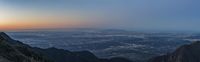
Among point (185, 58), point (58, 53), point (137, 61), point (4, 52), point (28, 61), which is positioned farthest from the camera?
point (137, 61)

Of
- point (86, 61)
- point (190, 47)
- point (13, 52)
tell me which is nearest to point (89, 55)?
point (86, 61)

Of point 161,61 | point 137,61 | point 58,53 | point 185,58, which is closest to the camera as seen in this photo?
point 185,58

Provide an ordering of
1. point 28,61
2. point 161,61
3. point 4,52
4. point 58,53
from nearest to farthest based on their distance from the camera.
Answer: point 28,61 < point 4,52 < point 161,61 < point 58,53

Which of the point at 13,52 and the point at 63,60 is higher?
the point at 13,52

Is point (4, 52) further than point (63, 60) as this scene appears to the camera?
No

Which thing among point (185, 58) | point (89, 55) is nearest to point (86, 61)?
point (89, 55)

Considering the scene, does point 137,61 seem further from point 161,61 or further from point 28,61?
point 28,61

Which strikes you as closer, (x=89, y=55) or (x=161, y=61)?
(x=161, y=61)

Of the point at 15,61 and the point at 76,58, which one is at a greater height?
the point at 15,61

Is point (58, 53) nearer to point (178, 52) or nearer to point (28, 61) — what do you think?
point (178, 52)
